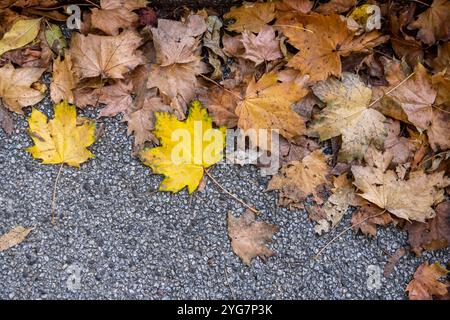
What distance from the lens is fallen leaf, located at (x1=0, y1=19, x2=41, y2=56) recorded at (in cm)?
250

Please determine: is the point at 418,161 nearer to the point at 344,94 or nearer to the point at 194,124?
the point at 344,94

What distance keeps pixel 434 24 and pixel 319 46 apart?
54cm

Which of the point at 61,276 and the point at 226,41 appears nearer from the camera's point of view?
the point at 61,276

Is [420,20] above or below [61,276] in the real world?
above

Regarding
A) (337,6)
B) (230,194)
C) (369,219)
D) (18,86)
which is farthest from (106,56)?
(369,219)

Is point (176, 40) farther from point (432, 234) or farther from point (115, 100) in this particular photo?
point (432, 234)

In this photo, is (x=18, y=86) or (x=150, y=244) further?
(x=18, y=86)

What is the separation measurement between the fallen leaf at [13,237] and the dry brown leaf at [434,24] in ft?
6.35

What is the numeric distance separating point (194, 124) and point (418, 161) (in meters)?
1.00

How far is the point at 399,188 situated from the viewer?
2.36m

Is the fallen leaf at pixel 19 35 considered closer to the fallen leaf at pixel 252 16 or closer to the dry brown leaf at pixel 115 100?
the dry brown leaf at pixel 115 100

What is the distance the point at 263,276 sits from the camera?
2.34 m
